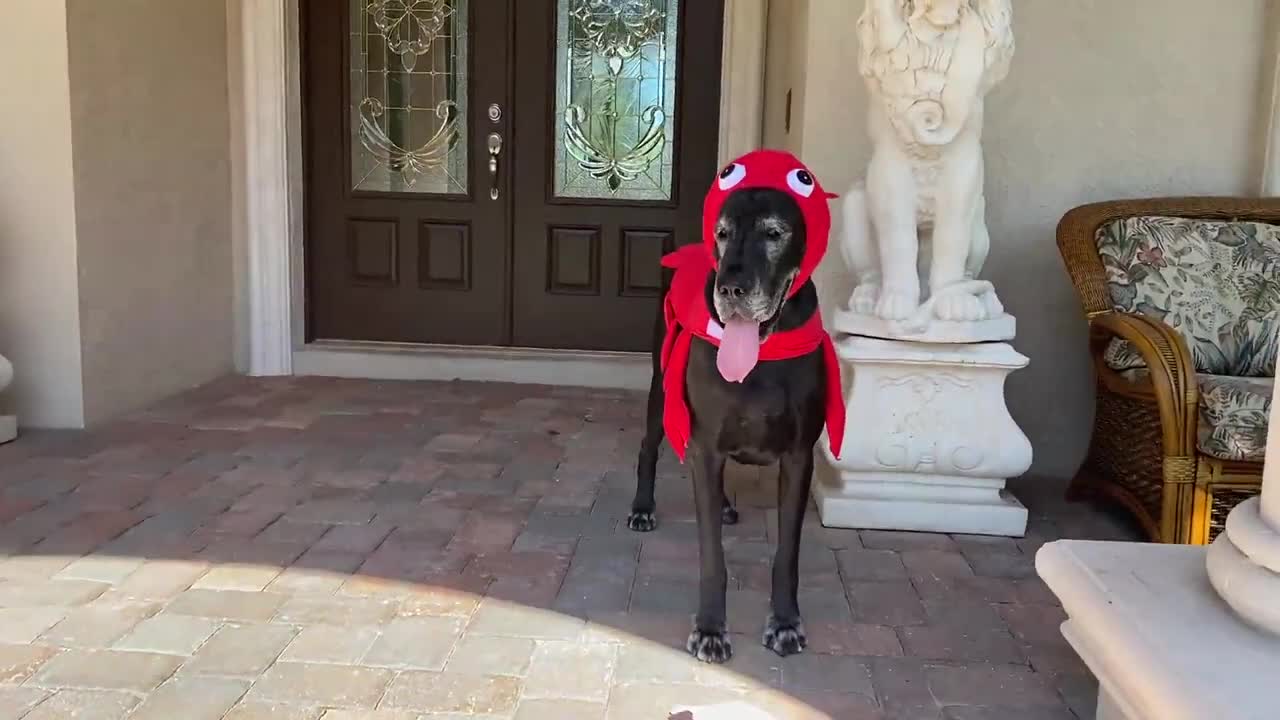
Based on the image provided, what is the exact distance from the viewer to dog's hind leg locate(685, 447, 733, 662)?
6.98 ft

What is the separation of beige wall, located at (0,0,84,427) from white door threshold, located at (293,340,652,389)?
1291 millimetres

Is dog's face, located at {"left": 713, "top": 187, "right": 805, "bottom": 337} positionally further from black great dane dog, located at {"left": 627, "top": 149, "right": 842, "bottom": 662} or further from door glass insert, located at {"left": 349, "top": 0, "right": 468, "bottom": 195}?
→ door glass insert, located at {"left": 349, "top": 0, "right": 468, "bottom": 195}

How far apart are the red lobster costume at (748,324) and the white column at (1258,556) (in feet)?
2.73

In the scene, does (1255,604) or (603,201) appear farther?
(603,201)

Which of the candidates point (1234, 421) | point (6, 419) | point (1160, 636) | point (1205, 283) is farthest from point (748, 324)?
point (6, 419)

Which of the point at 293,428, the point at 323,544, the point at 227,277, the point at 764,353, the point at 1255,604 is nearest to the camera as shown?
the point at 1255,604

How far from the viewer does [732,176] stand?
6.62ft

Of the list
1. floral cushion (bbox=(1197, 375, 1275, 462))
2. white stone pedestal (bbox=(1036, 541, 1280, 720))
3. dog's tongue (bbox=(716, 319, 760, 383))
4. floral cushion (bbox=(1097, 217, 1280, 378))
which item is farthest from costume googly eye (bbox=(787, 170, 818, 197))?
floral cushion (bbox=(1097, 217, 1280, 378))

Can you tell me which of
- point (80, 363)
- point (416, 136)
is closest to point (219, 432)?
point (80, 363)

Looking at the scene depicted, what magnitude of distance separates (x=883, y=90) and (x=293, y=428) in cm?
247

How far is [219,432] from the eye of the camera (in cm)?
382

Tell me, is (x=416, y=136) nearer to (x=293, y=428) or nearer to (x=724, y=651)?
(x=293, y=428)

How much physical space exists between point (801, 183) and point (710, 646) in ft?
3.07

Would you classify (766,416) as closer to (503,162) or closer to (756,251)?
(756,251)
